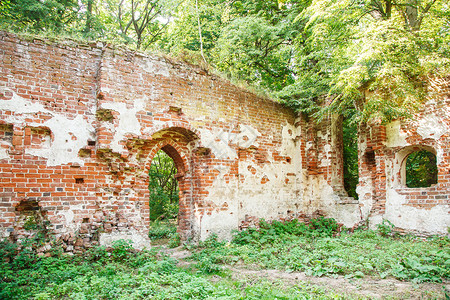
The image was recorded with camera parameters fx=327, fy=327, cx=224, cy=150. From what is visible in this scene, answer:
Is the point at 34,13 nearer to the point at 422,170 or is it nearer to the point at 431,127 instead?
the point at 431,127

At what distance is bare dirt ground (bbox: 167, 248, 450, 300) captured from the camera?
392 cm

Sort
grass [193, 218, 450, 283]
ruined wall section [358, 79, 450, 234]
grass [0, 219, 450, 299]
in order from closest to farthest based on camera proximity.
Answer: grass [0, 219, 450, 299], grass [193, 218, 450, 283], ruined wall section [358, 79, 450, 234]

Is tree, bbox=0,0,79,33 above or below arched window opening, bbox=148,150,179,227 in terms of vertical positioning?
above

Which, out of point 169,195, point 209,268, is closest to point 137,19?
point 169,195

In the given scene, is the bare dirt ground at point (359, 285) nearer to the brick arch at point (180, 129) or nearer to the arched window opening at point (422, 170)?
the brick arch at point (180, 129)

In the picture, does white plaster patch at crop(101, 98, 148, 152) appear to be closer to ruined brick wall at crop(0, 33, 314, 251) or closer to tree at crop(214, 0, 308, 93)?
ruined brick wall at crop(0, 33, 314, 251)

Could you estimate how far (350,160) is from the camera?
11078mm

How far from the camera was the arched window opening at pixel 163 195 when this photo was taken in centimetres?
1387

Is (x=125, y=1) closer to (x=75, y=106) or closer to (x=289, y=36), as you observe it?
(x=289, y=36)

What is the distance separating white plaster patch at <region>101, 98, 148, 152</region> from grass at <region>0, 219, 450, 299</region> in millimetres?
1982

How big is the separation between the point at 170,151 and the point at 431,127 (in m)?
5.99

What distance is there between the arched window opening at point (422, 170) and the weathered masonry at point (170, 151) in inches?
97.1

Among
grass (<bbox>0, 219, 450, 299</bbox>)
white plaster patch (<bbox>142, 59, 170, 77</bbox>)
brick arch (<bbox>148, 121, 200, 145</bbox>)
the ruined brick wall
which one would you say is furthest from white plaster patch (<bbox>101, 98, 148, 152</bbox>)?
grass (<bbox>0, 219, 450, 299</bbox>)

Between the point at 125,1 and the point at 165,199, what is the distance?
35.4 feet
